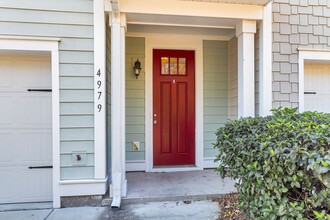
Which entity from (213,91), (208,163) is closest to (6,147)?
(208,163)

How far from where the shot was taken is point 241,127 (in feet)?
7.61

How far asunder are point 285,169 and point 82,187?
87.1 inches

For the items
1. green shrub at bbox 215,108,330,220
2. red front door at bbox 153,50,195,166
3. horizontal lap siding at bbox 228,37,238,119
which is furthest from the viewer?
red front door at bbox 153,50,195,166

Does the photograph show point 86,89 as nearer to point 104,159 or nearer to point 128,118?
point 104,159

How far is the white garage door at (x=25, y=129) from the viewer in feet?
9.53

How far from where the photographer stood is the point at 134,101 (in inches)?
156

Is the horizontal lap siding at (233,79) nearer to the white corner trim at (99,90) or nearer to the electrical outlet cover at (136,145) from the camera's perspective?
the electrical outlet cover at (136,145)

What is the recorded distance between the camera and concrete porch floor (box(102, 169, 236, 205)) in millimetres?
2871

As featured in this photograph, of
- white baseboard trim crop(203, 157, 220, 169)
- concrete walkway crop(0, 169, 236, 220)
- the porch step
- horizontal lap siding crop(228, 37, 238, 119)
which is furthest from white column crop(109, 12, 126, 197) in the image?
horizontal lap siding crop(228, 37, 238, 119)

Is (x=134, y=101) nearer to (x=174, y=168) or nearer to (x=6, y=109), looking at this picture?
(x=174, y=168)

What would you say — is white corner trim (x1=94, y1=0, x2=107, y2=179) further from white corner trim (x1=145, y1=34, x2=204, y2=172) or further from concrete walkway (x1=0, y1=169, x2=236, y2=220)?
white corner trim (x1=145, y1=34, x2=204, y2=172)

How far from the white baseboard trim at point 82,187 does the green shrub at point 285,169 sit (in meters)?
1.59

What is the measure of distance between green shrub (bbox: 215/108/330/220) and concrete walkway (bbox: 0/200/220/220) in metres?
0.61

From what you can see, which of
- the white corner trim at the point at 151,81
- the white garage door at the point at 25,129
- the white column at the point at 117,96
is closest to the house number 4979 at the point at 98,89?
the white column at the point at 117,96
